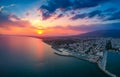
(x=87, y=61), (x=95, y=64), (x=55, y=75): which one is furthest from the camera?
(x=87, y=61)

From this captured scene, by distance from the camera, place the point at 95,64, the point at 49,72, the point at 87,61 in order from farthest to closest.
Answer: the point at 87,61 → the point at 95,64 → the point at 49,72

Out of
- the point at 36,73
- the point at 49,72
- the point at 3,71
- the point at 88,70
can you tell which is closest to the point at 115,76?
the point at 88,70

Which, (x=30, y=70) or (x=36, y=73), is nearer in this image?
(x=36, y=73)

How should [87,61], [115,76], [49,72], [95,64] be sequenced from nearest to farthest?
[115,76] → [49,72] → [95,64] → [87,61]

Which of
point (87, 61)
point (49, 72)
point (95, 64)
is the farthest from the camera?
point (87, 61)

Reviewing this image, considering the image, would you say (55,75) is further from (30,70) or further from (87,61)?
(87,61)

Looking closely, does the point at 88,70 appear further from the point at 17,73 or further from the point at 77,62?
the point at 17,73

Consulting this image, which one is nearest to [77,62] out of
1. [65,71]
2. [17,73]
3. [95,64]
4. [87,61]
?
[87,61]

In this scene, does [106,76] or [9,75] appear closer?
[106,76]
